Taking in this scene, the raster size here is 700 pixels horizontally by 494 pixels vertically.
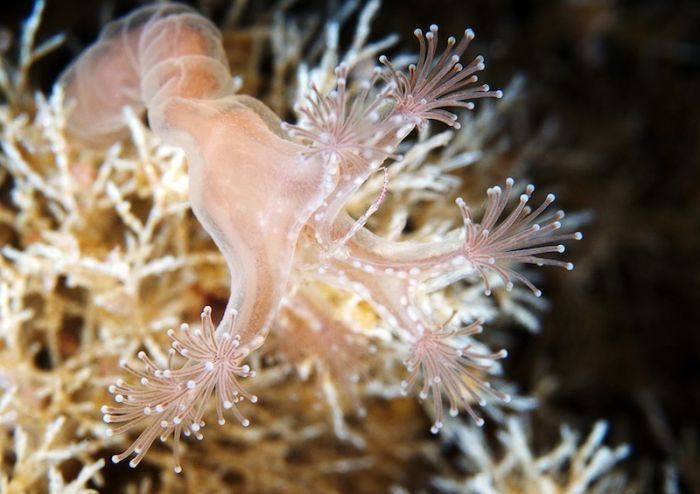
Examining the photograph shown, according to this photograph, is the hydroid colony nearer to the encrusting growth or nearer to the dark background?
the encrusting growth

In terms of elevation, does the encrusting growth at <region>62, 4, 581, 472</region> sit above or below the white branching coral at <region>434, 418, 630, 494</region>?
above

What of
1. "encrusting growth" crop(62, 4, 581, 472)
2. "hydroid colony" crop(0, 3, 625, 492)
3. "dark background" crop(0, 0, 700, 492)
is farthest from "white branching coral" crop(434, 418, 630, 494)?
"encrusting growth" crop(62, 4, 581, 472)

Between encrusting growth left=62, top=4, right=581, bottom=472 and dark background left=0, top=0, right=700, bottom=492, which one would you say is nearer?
encrusting growth left=62, top=4, right=581, bottom=472

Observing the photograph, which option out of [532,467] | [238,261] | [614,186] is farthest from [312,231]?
[614,186]

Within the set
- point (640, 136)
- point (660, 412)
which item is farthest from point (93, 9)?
point (660, 412)

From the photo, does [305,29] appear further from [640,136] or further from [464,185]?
[640,136]

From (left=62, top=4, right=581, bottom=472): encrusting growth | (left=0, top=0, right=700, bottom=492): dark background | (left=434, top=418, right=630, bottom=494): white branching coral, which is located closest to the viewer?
(left=62, top=4, right=581, bottom=472): encrusting growth

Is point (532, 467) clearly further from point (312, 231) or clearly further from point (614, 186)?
point (614, 186)

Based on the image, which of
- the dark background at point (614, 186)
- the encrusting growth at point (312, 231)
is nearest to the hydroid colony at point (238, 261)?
the encrusting growth at point (312, 231)
